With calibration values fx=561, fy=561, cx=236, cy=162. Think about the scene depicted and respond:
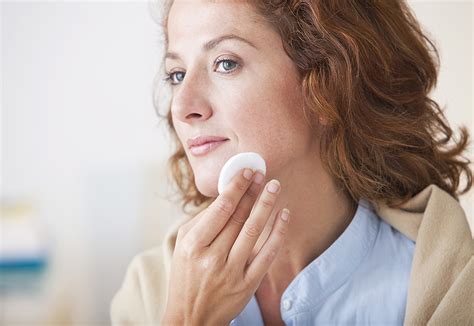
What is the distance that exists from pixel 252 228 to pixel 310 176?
30 cm

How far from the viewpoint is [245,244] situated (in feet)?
3.28

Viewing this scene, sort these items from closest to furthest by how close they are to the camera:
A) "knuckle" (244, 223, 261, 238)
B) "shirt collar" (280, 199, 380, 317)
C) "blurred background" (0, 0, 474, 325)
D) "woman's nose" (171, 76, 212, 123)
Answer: "knuckle" (244, 223, 261, 238)
"woman's nose" (171, 76, 212, 123)
"shirt collar" (280, 199, 380, 317)
"blurred background" (0, 0, 474, 325)

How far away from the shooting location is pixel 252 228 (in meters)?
1.00

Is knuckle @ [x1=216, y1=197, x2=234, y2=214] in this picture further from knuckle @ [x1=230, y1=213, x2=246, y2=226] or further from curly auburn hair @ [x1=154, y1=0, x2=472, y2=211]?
curly auburn hair @ [x1=154, y1=0, x2=472, y2=211]

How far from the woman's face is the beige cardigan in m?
0.33

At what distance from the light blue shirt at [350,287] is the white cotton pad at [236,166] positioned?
321 mm

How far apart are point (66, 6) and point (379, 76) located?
5.45ft

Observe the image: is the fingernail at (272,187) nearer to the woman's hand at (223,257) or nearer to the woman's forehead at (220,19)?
the woman's hand at (223,257)

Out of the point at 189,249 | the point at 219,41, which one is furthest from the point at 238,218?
the point at 219,41

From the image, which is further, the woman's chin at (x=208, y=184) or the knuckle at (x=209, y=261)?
the woman's chin at (x=208, y=184)

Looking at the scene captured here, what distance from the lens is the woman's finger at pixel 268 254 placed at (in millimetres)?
1021

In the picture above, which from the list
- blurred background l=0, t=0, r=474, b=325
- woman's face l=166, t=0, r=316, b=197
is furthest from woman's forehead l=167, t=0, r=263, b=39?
blurred background l=0, t=0, r=474, b=325

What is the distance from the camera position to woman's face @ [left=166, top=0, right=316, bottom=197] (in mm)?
1126

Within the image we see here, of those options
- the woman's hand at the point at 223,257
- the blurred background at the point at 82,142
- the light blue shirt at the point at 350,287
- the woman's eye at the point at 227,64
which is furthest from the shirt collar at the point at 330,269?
the blurred background at the point at 82,142
